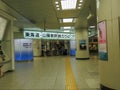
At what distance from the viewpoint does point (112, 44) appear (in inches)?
221

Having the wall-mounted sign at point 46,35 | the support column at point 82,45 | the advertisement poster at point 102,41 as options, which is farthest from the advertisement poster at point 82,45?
the advertisement poster at point 102,41

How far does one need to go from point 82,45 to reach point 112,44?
43.7 feet

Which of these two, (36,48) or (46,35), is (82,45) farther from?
(36,48)

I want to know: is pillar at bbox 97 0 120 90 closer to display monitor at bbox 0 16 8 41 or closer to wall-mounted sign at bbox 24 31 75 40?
display monitor at bbox 0 16 8 41

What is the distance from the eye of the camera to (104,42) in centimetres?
588

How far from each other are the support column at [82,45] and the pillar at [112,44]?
12.8 metres

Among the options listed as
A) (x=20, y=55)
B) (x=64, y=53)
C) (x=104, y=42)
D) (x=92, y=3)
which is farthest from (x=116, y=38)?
(x=64, y=53)

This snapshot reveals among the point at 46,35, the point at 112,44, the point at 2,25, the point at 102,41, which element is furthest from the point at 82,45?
the point at 112,44

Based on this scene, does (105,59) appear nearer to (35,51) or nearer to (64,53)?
(35,51)

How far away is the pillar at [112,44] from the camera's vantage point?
5.45 meters

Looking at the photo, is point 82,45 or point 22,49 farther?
point 82,45

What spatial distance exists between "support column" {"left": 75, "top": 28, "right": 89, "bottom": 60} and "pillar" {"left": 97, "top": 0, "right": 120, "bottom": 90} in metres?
12.8

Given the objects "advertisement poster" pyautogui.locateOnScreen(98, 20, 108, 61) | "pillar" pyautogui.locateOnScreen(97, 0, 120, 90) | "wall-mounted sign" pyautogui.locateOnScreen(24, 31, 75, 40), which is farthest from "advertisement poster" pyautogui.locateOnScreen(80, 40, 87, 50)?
"pillar" pyautogui.locateOnScreen(97, 0, 120, 90)

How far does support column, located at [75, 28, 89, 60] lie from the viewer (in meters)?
18.8
